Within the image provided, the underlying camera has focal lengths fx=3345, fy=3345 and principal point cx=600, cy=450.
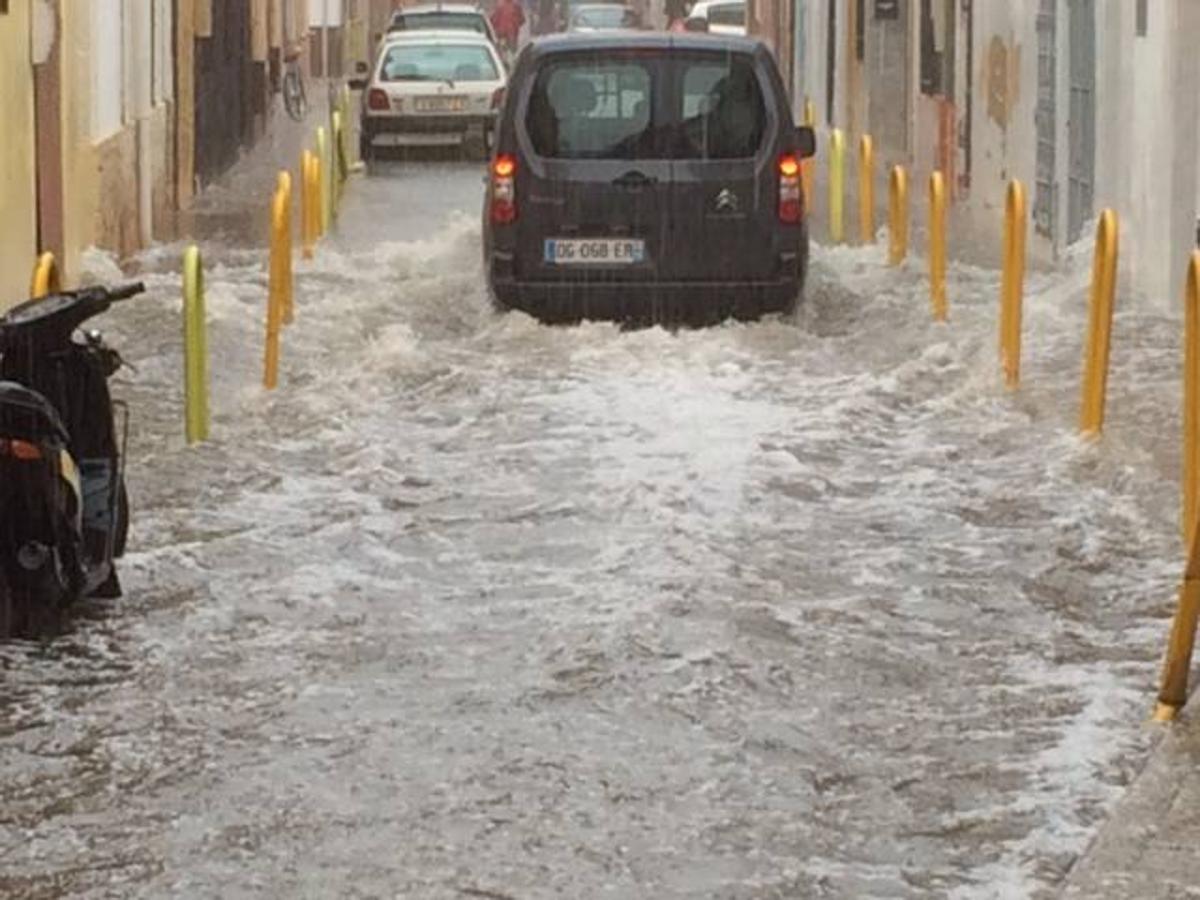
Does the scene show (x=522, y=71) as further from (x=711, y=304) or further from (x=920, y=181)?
(x=920, y=181)

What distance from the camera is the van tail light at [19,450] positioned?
986 centimetres

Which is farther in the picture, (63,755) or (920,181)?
(920,181)

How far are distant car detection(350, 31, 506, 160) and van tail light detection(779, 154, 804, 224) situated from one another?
18547 mm

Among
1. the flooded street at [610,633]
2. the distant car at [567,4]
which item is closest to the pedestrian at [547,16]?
the distant car at [567,4]

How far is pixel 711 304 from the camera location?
1784cm

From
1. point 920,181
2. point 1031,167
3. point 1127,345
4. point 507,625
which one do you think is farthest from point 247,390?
point 920,181

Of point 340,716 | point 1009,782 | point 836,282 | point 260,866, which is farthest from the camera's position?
point 836,282

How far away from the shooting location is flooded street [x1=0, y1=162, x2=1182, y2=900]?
25.4ft

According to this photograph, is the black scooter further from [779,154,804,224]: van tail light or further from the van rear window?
[779,154,804,224]: van tail light

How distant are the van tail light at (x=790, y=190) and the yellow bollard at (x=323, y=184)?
8038 millimetres

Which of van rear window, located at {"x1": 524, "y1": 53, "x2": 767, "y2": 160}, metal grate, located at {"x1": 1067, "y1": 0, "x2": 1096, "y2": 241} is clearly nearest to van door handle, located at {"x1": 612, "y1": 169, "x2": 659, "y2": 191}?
van rear window, located at {"x1": 524, "y1": 53, "x2": 767, "y2": 160}

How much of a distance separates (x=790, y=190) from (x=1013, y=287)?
7.32 feet

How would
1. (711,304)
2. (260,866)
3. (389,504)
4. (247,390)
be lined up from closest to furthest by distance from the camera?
(260,866)
(389,504)
(247,390)
(711,304)

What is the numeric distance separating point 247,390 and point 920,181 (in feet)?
57.5
